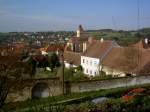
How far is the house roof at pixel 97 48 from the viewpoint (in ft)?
165

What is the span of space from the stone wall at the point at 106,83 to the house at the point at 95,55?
17.3 m

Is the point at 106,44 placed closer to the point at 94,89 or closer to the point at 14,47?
the point at 94,89

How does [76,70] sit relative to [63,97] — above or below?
below

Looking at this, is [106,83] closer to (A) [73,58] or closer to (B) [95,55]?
(B) [95,55]

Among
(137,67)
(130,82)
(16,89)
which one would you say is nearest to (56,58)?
(137,67)

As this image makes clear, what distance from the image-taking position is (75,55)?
6316 cm

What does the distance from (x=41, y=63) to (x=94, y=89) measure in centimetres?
2854

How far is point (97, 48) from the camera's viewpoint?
2078 inches

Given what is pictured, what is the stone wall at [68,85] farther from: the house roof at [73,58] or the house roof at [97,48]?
the house roof at [73,58]

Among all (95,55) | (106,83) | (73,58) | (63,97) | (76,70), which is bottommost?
(76,70)

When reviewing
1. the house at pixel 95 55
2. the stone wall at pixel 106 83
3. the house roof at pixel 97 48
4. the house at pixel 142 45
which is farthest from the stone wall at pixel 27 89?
the house at pixel 142 45

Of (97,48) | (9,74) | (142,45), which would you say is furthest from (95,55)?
(9,74)

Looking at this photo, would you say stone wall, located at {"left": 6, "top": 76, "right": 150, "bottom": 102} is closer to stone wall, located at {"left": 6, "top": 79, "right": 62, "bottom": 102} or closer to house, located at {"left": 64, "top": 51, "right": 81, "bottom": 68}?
stone wall, located at {"left": 6, "top": 79, "right": 62, "bottom": 102}

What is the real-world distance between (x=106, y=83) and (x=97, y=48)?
23.1 meters
